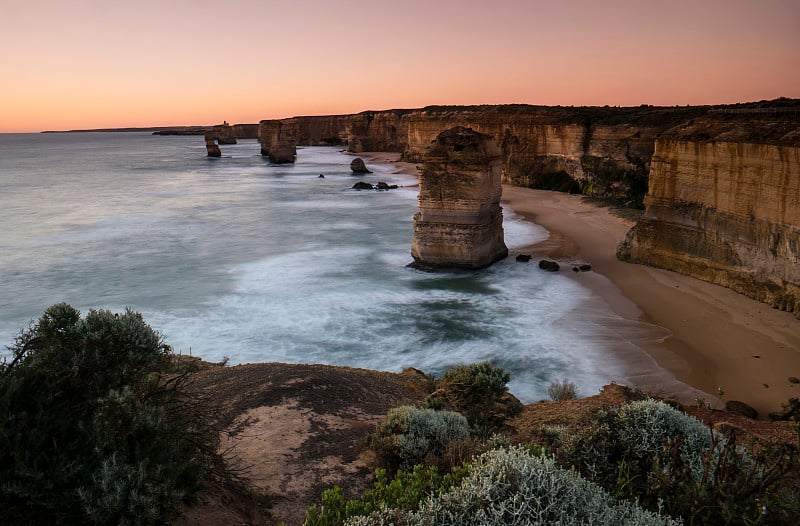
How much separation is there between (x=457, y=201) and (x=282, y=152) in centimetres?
5788

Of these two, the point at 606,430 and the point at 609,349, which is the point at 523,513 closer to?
the point at 606,430

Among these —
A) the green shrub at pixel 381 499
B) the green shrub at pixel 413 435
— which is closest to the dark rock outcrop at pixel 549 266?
the green shrub at pixel 413 435

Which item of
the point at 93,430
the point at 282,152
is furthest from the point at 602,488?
the point at 282,152

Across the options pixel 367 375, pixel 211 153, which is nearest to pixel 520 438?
pixel 367 375

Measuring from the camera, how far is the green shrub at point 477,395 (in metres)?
7.18

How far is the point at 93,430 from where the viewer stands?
365 cm

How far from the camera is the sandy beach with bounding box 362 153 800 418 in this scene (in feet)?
31.7

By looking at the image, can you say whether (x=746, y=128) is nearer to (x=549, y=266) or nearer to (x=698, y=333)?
(x=698, y=333)

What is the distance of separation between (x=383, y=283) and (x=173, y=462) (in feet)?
43.6

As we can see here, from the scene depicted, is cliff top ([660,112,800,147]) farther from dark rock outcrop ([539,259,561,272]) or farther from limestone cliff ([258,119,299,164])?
limestone cliff ([258,119,299,164])

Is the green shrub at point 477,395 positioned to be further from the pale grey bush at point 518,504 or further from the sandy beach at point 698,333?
the pale grey bush at point 518,504

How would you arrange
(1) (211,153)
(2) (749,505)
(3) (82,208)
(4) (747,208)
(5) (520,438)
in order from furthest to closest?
1. (1) (211,153)
2. (3) (82,208)
3. (4) (747,208)
4. (5) (520,438)
5. (2) (749,505)

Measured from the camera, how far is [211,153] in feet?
275

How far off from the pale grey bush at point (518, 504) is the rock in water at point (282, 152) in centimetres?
7073
